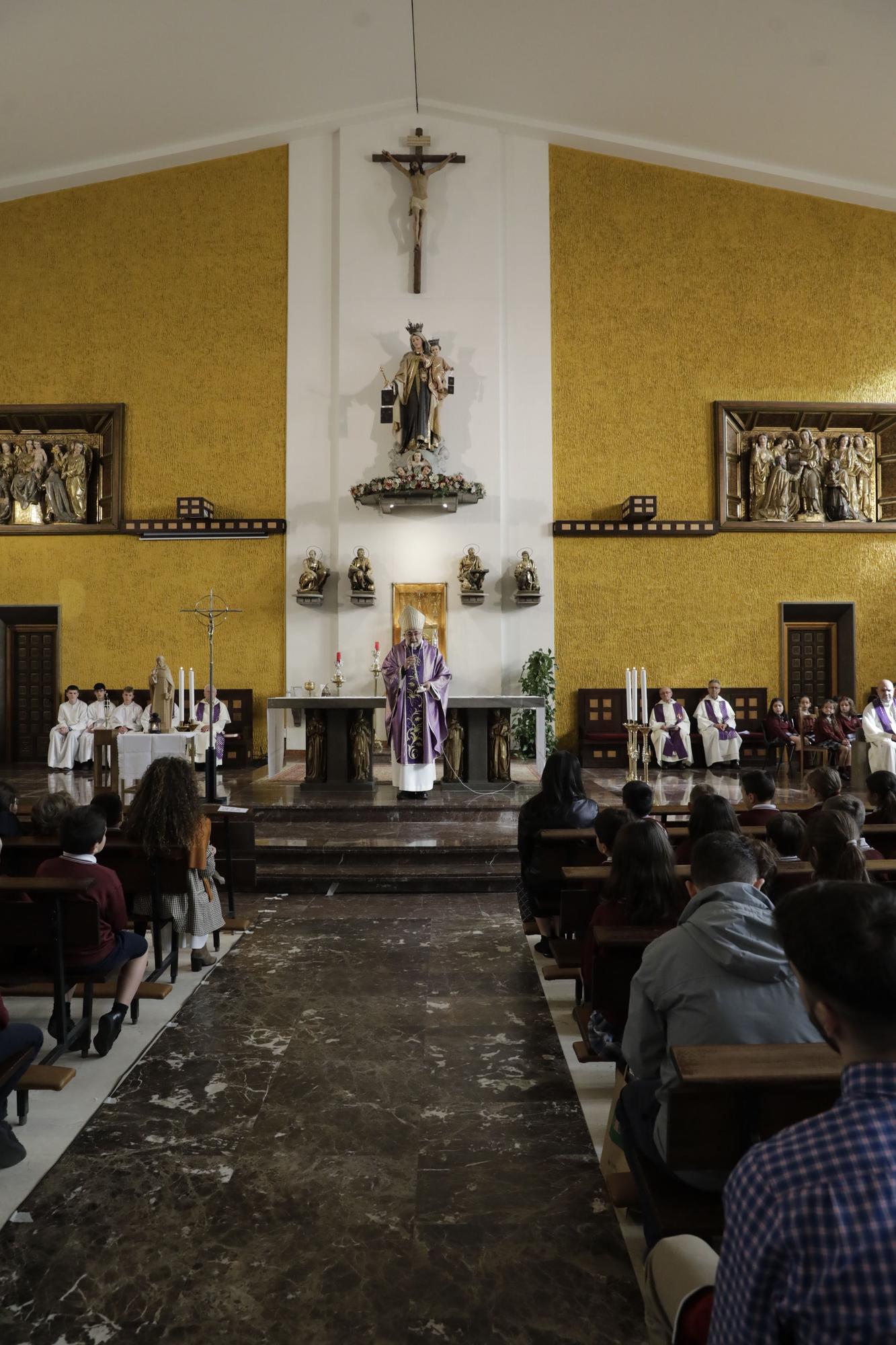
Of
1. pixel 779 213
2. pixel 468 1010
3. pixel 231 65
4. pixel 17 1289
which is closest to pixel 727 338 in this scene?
pixel 779 213

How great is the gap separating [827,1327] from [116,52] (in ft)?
43.2

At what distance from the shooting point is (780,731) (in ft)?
38.7

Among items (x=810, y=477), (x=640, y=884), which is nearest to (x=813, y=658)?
(x=810, y=477)

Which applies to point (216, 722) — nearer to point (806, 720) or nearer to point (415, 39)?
point (806, 720)

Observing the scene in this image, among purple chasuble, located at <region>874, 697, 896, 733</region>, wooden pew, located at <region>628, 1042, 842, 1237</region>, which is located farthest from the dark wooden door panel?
wooden pew, located at <region>628, 1042, 842, 1237</region>

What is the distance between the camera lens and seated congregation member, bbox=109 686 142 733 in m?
12.1

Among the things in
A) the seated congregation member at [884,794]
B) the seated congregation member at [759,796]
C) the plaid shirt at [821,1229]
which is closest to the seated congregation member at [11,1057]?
the plaid shirt at [821,1229]

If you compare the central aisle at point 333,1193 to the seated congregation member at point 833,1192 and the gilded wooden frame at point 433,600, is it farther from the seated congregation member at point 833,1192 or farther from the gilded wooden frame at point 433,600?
the gilded wooden frame at point 433,600

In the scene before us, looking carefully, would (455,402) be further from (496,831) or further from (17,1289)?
(17,1289)

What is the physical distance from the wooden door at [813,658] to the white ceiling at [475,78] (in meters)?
6.12

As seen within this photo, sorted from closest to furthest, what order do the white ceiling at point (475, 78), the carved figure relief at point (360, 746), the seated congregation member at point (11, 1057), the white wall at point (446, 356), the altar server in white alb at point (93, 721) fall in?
the seated congregation member at point (11, 1057) < the carved figure relief at point (360, 746) < the white ceiling at point (475, 78) < the altar server in white alb at point (93, 721) < the white wall at point (446, 356)

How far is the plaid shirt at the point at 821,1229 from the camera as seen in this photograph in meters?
0.97

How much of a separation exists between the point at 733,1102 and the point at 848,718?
35.0ft

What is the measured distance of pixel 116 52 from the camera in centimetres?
1055
